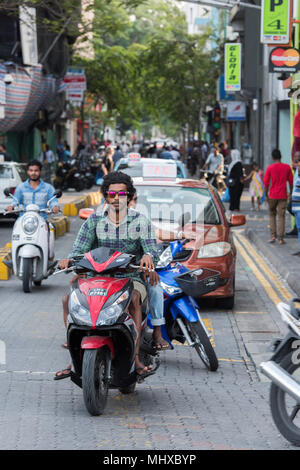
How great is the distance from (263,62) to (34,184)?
87.2 feet

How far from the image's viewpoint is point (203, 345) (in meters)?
7.71

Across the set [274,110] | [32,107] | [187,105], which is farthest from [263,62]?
[187,105]

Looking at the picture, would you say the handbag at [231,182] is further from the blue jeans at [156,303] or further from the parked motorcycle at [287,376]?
the parked motorcycle at [287,376]

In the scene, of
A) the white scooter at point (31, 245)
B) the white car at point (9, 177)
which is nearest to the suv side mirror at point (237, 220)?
the white scooter at point (31, 245)

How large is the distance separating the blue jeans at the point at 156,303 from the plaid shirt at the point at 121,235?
0.95 feet

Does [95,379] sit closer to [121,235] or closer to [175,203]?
[121,235]

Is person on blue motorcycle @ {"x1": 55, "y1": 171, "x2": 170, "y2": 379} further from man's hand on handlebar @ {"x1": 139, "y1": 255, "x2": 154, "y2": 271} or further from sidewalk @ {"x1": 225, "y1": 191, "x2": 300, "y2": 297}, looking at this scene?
sidewalk @ {"x1": 225, "y1": 191, "x2": 300, "y2": 297}

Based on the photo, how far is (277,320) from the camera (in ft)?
34.1

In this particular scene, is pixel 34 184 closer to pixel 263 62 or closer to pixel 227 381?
pixel 227 381

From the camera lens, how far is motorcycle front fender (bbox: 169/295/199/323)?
7.67 m

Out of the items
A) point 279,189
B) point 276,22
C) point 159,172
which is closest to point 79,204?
point 276,22

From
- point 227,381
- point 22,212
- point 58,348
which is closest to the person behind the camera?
point 227,381

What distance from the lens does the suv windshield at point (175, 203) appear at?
38.5 ft

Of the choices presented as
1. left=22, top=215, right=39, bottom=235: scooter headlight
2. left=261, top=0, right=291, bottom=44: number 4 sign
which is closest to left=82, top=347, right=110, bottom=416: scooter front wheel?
left=22, top=215, right=39, bottom=235: scooter headlight
